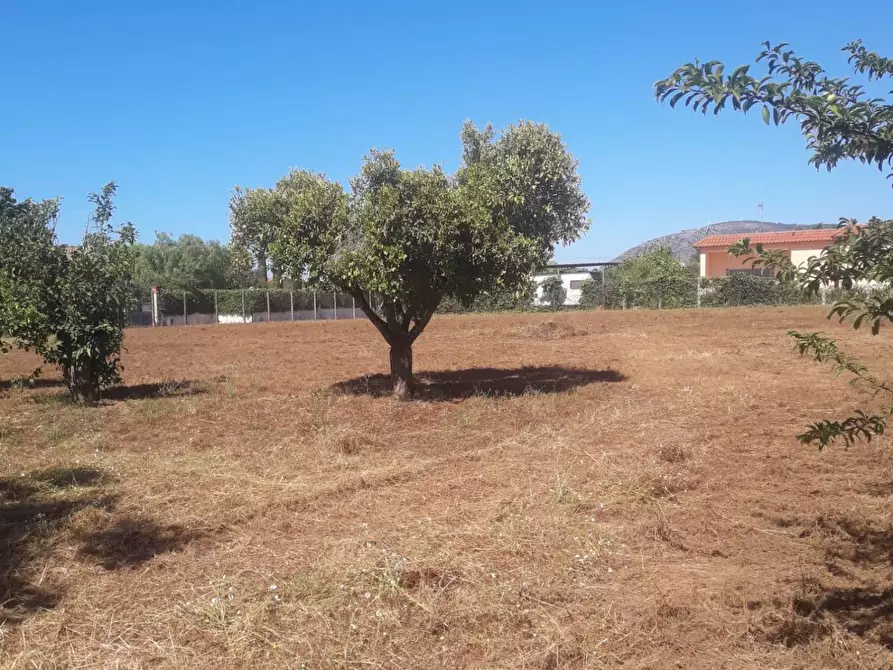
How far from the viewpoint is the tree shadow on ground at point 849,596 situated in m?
4.29

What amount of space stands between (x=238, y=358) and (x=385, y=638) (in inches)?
677

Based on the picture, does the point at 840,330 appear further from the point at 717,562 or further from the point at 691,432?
the point at 717,562

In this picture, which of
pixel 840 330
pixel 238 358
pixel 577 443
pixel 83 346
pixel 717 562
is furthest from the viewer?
pixel 840 330

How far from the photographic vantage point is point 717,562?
544cm

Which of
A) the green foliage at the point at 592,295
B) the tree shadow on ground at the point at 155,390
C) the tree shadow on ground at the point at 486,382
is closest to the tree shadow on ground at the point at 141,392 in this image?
the tree shadow on ground at the point at 155,390

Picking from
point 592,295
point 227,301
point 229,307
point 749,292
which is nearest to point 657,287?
point 592,295

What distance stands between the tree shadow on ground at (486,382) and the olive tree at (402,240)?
2.62 ft

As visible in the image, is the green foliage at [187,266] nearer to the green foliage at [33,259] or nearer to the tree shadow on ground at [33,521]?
the green foliage at [33,259]

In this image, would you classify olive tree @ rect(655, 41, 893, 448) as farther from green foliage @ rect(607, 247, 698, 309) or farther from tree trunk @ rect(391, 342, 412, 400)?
green foliage @ rect(607, 247, 698, 309)

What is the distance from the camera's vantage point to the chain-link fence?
43.2 metres

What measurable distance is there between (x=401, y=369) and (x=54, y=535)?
734cm

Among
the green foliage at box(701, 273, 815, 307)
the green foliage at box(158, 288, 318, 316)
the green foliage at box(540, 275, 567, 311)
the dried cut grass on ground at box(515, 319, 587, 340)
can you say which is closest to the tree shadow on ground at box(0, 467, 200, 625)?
the dried cut grass on ground at box(515, 319, 587, 340)

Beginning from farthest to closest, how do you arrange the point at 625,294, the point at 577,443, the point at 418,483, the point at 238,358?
the point at 625,294, the point at 238,358, the point at 577,443, the point at 418,483

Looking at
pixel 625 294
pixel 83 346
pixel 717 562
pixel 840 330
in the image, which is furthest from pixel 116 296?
pixel 625 294
